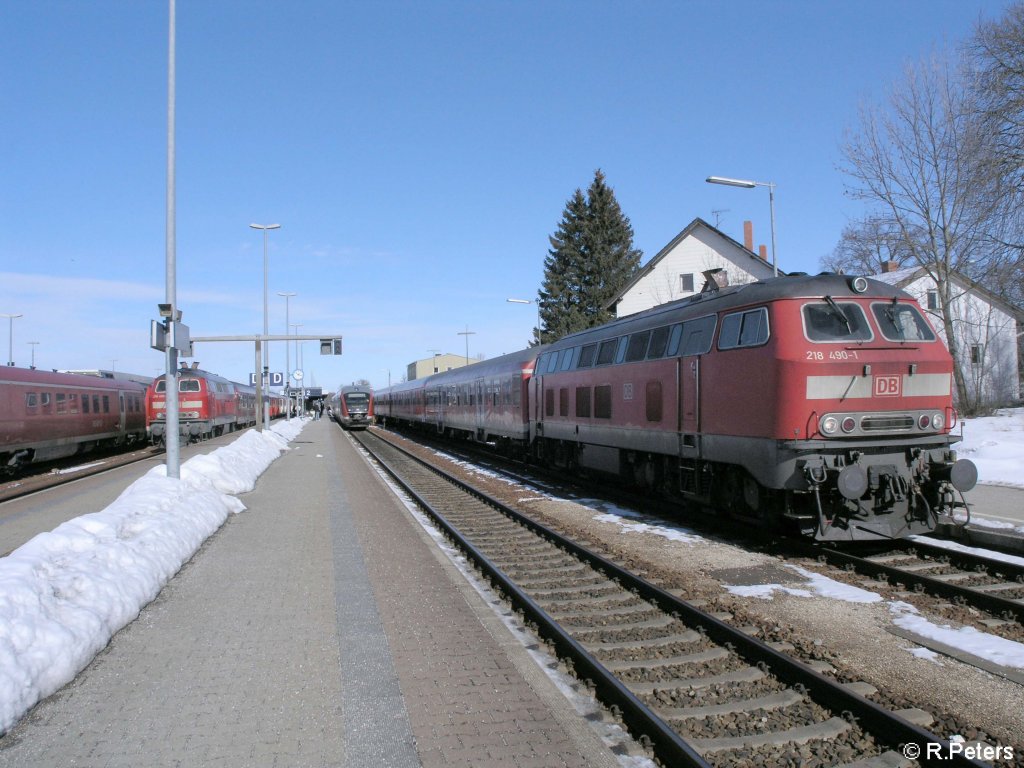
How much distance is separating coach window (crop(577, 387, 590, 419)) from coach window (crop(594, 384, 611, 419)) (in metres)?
0.53

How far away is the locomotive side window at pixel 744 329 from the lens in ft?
30.3

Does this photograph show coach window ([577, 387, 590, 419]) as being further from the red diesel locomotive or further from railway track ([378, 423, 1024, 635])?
railway track ([378, 423, 1024, 635])

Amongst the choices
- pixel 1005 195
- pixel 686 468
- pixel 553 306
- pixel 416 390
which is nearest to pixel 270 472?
pixel 686 468

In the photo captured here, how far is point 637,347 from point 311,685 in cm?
903

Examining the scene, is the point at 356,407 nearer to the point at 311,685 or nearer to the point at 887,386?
the point at 887,386

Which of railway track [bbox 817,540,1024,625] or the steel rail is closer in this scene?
the steel rail

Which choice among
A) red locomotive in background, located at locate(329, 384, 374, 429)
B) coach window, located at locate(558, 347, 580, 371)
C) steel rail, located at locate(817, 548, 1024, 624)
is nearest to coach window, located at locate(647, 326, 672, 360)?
coach window, located at locate(558, 347, 580, 371)

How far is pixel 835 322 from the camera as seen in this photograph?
9016 mm

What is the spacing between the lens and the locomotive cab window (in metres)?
8.89

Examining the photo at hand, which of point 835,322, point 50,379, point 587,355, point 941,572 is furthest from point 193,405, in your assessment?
point 941,572

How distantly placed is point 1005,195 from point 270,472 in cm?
2069

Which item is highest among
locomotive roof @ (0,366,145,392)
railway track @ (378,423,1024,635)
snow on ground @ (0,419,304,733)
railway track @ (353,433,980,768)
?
locomotive roof @ (0,366,145,392)

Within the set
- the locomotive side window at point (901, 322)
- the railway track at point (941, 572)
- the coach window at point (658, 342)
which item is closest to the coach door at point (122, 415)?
the coach window at point (658, 342)

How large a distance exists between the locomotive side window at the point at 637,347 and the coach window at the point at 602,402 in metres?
0.99
